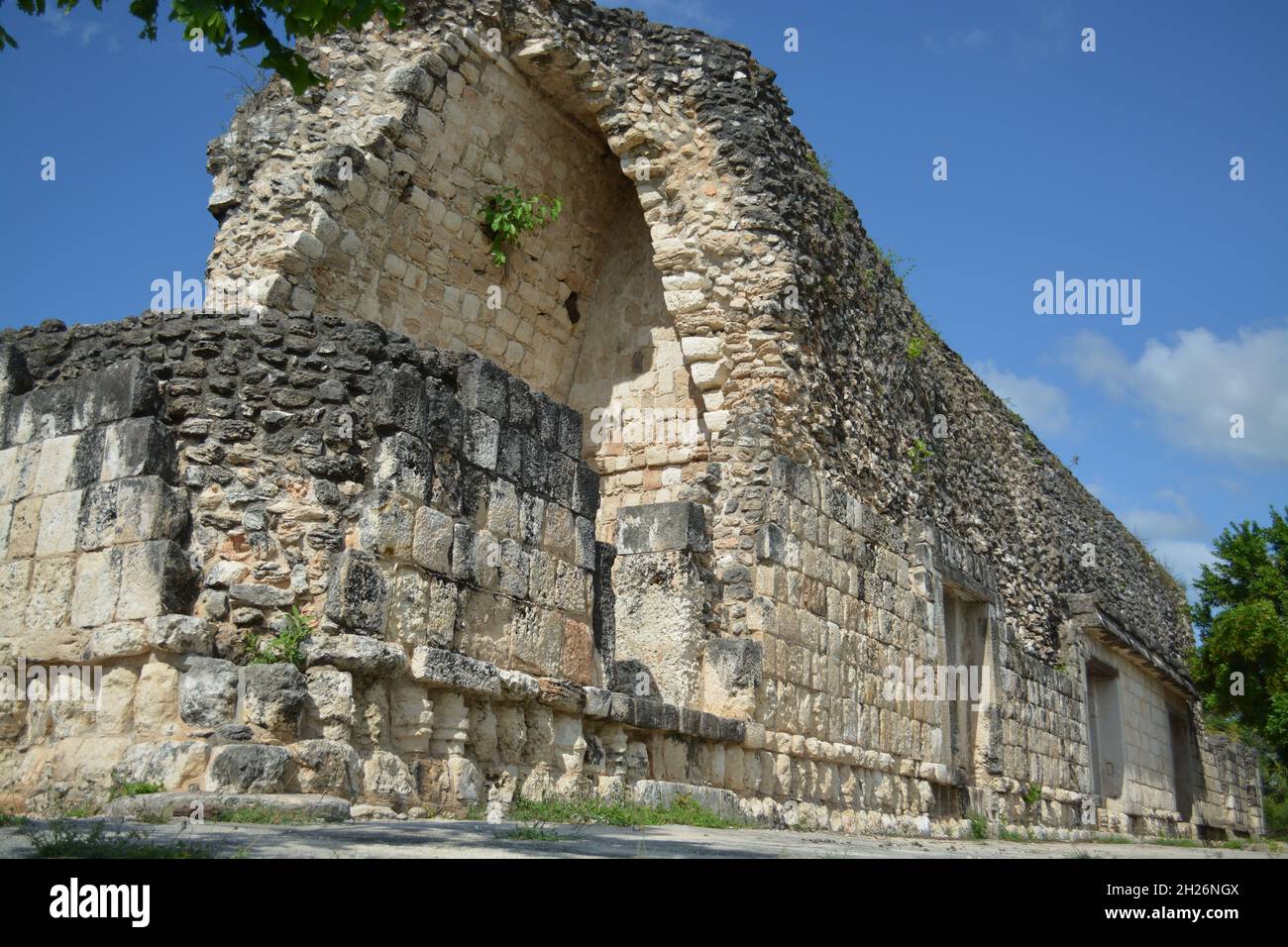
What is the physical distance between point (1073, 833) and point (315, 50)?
38.1 feet

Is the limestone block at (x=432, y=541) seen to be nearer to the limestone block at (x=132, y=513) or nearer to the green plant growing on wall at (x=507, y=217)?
the limestone block at (x=132, y=513)

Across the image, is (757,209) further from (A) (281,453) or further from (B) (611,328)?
(A) (281,453)

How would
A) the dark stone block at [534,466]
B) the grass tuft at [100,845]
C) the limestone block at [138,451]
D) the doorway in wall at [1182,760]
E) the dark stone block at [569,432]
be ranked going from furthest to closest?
the doorway in wall at [1182,760] < the dark stone block at [569,432] < the dark stone block at [534,466] < the limestone block at [138,451] < the grass tuft at [100,845]

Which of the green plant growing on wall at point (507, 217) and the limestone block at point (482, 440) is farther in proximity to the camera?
the green plant growing on wall at point (507, 217)

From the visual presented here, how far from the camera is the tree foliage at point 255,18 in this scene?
4.98m

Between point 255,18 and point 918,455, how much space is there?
9.01 metres

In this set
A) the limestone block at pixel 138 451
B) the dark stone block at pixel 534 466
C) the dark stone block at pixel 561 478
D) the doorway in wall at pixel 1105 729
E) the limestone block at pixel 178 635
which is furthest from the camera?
the doorway in wall at pixel 1105 729

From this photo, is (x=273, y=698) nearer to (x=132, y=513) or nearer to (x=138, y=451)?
(x=132, y=513)

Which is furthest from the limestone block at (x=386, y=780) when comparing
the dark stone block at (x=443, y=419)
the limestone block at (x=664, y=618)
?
the limestone block at (x=664, y=618)

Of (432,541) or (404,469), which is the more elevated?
(404,469)

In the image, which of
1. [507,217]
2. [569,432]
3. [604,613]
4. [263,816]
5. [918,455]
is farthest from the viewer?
[918,455]

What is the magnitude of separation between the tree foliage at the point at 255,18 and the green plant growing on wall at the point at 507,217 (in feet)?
16.3

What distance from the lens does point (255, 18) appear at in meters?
5.18

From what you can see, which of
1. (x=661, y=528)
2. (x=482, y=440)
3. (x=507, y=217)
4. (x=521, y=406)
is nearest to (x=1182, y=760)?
(x=661, y=528)
